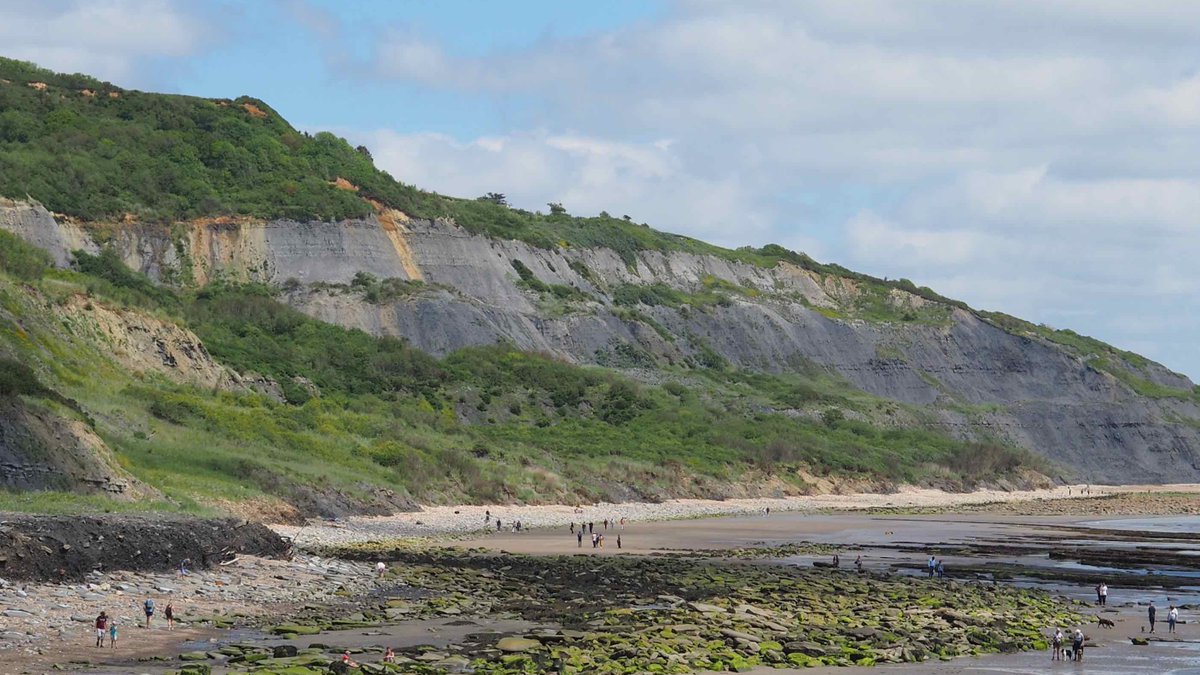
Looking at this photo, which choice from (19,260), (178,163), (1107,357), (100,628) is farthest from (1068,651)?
(1107,357)

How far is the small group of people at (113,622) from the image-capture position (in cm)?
2659

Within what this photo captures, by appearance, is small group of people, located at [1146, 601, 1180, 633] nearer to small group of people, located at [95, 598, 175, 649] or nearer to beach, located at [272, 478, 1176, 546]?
small group of people, located at [95, 598, 175, 649]

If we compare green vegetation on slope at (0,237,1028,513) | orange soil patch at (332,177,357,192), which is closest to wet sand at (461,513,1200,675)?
green vegetation on slope at (0,237,1028,513)

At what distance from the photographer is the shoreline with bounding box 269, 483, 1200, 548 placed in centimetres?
5469

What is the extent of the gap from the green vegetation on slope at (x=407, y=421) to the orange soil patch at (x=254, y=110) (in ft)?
112

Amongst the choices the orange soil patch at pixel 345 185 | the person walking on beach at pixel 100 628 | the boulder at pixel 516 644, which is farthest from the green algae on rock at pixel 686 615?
the orange soil patch at pixel 345 185

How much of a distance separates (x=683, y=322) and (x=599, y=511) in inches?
2762

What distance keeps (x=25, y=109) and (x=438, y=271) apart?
37015mm

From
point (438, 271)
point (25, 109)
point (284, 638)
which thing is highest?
point (25, 109)

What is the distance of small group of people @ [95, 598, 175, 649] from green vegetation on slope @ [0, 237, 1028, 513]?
20.5m

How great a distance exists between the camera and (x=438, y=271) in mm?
122188

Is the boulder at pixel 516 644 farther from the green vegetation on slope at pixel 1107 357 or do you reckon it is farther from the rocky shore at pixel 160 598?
the green vegetation on slope at pixel 1107 357

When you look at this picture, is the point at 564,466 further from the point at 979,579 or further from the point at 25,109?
the point at 25,109

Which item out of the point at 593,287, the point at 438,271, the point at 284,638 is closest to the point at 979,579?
the point at 284,638
